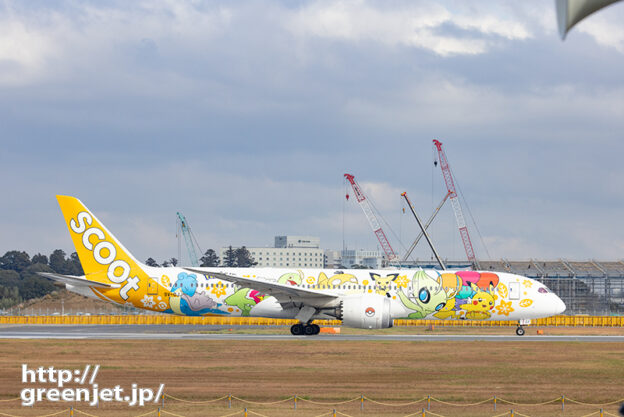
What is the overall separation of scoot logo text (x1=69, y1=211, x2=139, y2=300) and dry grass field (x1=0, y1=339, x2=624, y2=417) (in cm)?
412

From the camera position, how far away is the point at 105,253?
43.2 metres

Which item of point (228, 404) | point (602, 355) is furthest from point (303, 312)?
point (228, 404)

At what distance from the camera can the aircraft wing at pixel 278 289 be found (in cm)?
3934

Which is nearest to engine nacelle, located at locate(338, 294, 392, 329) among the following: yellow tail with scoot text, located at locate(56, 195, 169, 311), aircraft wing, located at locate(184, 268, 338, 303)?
aircraft wing, located at locate(184, 268, 338, 303)

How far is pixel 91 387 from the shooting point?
78.8 feet

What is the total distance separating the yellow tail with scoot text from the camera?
139ft

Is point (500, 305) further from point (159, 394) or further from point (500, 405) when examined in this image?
point (159, 394)

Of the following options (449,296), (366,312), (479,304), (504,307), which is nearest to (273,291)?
(366,312)

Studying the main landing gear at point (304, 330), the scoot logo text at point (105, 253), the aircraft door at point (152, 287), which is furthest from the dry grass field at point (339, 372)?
the scoot logo text at point (105, 253)

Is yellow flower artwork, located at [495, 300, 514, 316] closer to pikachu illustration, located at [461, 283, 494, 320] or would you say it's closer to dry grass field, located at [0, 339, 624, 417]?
pikachu illustration, located at [461, 283, 494, 320]

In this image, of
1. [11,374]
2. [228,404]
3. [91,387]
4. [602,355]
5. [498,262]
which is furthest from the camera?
[498,262]

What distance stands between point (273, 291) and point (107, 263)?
958cm

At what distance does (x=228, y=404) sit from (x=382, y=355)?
1360 cm

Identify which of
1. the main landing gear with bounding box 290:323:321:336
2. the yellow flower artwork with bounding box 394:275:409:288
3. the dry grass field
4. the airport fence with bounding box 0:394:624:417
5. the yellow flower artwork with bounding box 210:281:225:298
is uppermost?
the yellow flower artwork with bounding box 394:275:409:288
